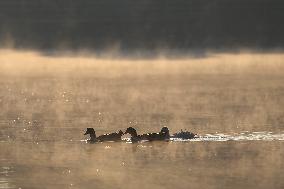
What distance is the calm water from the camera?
29.0m

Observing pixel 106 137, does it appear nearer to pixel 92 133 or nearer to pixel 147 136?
pixel 92 133

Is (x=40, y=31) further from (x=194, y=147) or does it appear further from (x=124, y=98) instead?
(x=194, y=147)

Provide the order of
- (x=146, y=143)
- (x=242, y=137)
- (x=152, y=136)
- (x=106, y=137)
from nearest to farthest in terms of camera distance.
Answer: (x=146, y=143) → (x=152, y=136) → (x=106, y=137) → (x=242, y=137)

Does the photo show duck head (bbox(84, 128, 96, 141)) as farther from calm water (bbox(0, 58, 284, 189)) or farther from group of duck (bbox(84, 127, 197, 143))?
calm water (bbox(0, 58, 284, 189))

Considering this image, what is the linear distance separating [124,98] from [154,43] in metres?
48.5

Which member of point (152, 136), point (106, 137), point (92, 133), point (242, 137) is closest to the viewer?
point (152, 136)

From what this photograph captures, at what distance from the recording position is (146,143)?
34.7 metres

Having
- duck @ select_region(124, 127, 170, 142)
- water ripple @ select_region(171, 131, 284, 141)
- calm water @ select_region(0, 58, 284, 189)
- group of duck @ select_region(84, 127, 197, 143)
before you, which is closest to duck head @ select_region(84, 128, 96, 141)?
group of duck @ select_region(84, 127, 197, 143)

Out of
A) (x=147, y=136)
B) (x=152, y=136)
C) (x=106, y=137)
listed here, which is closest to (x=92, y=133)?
(x=106, y=137)

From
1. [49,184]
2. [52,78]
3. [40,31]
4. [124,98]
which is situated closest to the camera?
[49,184]

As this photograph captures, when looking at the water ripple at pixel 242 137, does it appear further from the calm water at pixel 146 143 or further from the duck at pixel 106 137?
the duck at pixel 106 137

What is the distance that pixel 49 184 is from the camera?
28188 millimetres

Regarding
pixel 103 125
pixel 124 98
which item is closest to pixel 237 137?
pixel 103 125

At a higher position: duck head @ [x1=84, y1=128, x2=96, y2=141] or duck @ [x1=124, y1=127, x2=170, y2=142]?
duck head @ [x1=84, y1=128, x2=96, y2=141]
